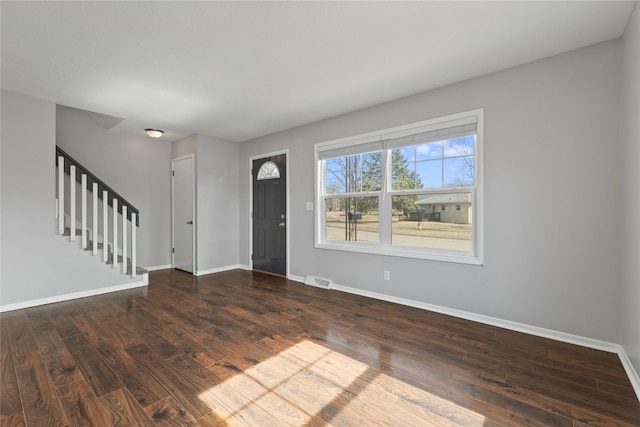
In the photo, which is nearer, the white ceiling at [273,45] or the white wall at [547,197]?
the white ceiling at [273,45]

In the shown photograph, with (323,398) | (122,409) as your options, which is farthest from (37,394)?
(323,398)

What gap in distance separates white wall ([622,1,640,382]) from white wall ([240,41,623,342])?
0.44 feet

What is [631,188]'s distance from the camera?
2035mm

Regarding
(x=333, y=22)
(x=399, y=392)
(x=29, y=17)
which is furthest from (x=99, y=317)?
(x=333, y=22)

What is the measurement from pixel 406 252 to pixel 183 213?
414 centimetres

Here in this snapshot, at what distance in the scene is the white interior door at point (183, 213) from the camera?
5285 millimetres

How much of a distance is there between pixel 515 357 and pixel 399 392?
1106 mm

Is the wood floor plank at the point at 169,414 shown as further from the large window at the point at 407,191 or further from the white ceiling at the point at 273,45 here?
the large window at the point at 407,191

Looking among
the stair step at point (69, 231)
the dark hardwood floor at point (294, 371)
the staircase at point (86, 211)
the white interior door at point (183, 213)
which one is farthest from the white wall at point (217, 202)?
the dark hardwood floor at point (294, 371)

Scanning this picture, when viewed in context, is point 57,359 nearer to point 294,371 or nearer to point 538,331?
point 294,371

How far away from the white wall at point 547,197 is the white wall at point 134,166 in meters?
4.74

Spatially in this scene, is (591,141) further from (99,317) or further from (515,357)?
(99,317)

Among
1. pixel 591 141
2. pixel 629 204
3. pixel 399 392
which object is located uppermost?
pixel 591 141

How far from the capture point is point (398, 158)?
144 inches
